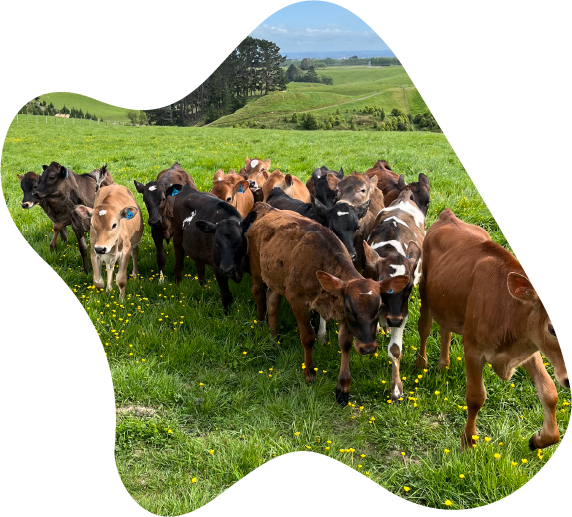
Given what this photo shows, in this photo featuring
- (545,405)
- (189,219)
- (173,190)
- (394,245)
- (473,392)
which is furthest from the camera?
(173,190)

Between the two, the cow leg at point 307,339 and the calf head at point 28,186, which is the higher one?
the calf head at point 28,186

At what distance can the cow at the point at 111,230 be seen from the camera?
6.39m

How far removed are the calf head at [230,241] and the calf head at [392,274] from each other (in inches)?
77.3

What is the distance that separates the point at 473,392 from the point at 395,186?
4.39 metres

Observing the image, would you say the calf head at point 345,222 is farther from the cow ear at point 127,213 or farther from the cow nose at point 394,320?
the cow ear at point 127,213

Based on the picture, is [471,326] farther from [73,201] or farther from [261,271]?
[73,201]

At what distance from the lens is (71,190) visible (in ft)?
24.3

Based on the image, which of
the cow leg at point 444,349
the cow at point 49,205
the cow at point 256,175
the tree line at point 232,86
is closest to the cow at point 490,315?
the cow leg at point 444,349

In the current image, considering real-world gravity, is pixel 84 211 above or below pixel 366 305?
above

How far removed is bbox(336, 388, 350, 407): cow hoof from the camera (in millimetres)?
4727

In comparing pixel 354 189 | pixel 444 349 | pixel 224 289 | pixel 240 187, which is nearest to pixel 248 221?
pixel 224 289

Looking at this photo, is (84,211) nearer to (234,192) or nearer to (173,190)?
(173,190)

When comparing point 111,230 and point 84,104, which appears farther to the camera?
point 111,230

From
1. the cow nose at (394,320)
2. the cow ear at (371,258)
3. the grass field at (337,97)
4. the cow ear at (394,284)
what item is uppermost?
the grass field at (337,97)
